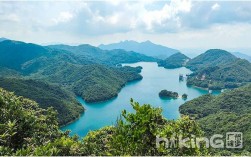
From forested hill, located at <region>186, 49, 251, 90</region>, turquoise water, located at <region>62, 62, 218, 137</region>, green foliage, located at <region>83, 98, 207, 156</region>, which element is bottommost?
turquoise water, located at <region>62, 62, 218, 137</region>

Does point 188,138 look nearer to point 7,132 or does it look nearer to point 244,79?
point 7,132

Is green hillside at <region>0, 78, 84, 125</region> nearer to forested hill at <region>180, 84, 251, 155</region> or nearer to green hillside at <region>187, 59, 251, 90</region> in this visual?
forested hill at <region>180, 84, 251, 155</region>

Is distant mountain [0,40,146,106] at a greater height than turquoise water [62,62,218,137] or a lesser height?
greater

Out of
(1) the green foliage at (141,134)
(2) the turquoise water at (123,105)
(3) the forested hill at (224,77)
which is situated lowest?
(2) the turquoise water at (123,105)

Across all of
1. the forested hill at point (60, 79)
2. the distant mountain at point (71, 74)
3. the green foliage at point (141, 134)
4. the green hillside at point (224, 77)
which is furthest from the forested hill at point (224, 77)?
the green foliage at point (141, 134)

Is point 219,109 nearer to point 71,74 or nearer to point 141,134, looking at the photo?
point 141,134

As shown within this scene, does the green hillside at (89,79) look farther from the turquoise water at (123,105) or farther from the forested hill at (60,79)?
the turquoise water at (123,105)

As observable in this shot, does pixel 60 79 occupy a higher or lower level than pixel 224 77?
lower

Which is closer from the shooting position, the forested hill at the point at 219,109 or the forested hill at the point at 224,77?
the forested hill at the point at 219,109

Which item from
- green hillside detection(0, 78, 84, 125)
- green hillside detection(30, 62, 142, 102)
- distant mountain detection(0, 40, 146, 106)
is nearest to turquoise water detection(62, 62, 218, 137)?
green hillside detection(0, 78, 84, 125)

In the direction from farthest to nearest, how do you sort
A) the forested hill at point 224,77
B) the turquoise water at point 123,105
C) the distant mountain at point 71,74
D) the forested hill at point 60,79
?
the forested hill at point 224,77
the distant mountain at point 71,74
the forested hill at point 60,79
the turquoise water at point 123,105

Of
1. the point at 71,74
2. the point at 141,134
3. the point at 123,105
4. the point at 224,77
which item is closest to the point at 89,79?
the point at 71,74
